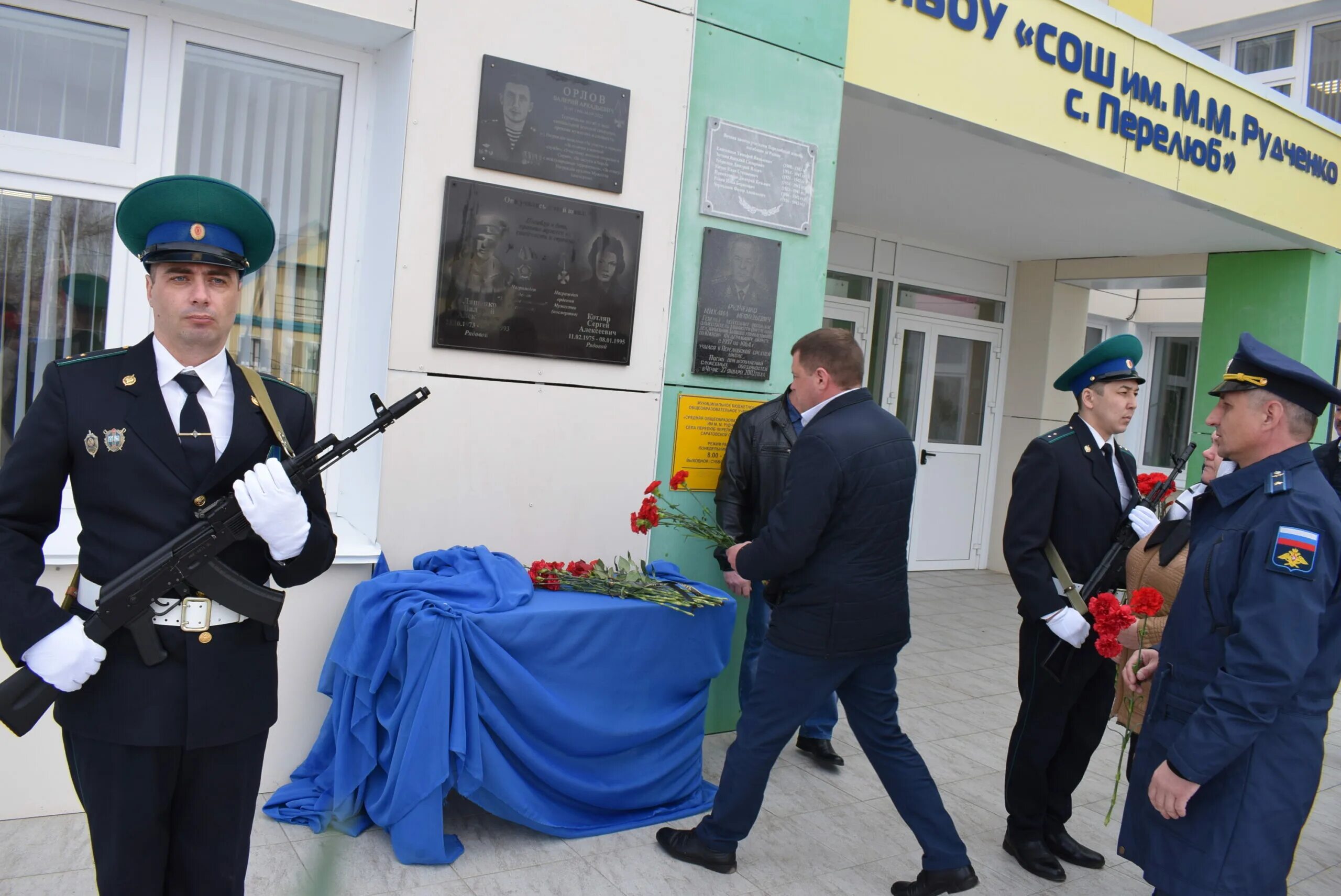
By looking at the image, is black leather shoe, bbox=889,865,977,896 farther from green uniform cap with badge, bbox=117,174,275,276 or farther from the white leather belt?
green uniform cap with badge, bbox=117,174,275,276

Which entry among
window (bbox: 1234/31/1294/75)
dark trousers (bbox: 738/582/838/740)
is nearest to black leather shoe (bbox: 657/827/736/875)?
dark trousers (bbox: 738/582/838/740)

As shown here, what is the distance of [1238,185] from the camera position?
23.6 feet

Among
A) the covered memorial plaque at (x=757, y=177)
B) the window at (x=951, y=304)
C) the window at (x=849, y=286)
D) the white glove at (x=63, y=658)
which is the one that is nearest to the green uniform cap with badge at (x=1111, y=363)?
the covered memorial plaque at (x=757, y=177)

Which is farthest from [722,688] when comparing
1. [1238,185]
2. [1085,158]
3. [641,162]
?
[1238,185]

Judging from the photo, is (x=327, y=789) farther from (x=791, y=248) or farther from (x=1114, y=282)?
(x=1114, y=282)

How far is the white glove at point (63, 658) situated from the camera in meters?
1.83

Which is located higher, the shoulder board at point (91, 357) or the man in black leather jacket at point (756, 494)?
the shoulder board at point (91, 357)

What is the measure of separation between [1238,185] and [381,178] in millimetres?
6271

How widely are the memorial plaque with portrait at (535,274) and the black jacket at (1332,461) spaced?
386 cm

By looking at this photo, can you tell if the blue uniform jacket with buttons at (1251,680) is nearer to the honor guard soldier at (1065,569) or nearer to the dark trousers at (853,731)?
the dark trousers at (853,731)

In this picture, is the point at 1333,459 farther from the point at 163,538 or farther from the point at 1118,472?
the point at 163,538

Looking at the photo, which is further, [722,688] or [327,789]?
[722,688]

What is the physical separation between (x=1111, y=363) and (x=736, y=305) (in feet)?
5.43

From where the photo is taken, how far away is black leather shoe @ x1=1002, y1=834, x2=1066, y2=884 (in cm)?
351
